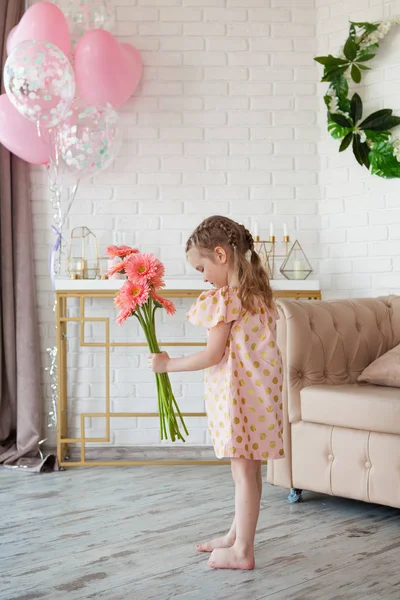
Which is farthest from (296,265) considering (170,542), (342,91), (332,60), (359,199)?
(170,542)

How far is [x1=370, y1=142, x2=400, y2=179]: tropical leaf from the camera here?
3336 millimetres

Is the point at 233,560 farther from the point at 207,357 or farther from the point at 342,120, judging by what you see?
the point at 342,120

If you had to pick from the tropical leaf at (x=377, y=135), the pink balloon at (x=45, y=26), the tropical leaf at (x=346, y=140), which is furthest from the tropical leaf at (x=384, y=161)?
the pink balloon at (x=45, y=26)

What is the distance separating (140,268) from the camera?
6.63ft

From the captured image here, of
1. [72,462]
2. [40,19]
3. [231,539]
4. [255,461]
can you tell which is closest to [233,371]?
[255,461]

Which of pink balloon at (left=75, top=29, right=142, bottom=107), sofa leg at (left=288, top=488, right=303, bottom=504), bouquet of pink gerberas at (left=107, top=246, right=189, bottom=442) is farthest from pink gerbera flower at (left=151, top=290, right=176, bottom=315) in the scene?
pink balloon at (left=75, top=29, right=142, bottom=107)

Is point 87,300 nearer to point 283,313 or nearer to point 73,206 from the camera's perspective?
point 73,206

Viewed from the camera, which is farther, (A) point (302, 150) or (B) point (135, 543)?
(A) point (302, 150)

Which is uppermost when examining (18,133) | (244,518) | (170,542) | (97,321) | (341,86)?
(341,86)

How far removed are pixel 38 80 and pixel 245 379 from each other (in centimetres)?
152

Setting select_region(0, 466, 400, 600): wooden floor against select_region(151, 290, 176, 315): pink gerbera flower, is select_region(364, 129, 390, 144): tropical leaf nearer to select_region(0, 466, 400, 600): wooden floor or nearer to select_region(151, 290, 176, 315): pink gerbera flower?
select_region(0, 466, 400, 600): wooden floor

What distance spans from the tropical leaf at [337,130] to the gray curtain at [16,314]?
142 centimetres

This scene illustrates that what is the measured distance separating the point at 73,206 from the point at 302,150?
44.0 inches

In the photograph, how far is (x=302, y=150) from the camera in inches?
143
